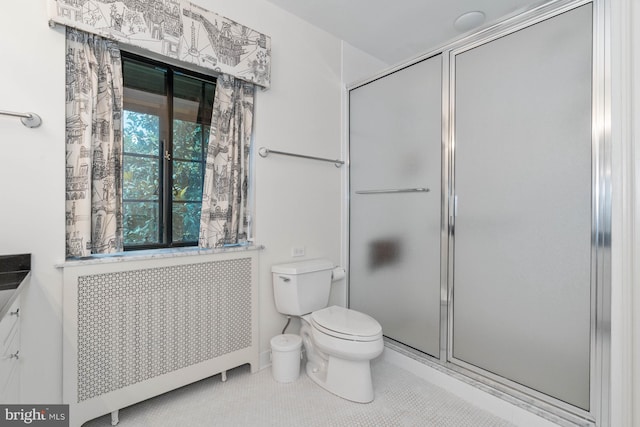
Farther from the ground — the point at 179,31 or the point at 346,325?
the point at 179,31

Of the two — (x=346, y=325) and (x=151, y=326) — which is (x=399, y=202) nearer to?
(x=346, y=325)

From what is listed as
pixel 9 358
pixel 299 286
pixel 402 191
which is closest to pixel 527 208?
pixel 402 191

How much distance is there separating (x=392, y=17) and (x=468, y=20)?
567 mm

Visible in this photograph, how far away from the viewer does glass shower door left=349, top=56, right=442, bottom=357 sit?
79.4 inches

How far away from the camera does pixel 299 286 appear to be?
204 cm

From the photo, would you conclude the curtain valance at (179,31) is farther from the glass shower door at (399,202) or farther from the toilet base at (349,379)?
the toilet base at (349,379)

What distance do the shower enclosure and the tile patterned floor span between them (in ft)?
0.84

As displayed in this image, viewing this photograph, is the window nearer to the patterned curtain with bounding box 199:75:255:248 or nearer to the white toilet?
the patterned curtain with bounding box 199:75:255:248

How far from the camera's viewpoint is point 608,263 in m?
1.33

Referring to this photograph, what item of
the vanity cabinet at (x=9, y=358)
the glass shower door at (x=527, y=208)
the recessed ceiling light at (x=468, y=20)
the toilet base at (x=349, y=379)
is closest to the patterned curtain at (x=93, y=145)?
the vanity cabinet at (x=9, y=358)

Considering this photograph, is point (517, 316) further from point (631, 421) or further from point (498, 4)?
point (498, 4)

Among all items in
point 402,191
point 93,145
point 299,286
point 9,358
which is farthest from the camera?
point 402,191

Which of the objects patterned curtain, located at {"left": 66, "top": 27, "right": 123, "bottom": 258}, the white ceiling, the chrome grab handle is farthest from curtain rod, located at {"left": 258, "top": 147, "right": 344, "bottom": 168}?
the white ceiling


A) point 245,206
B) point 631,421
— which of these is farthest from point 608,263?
point 245,206
